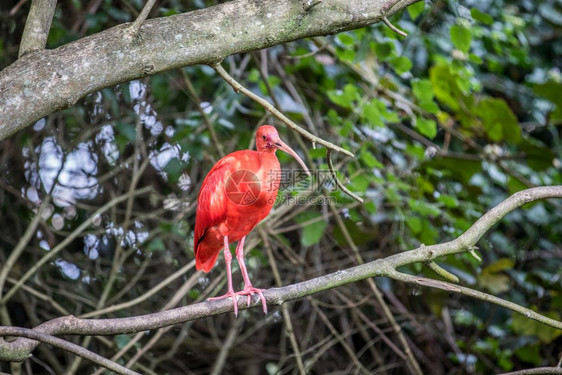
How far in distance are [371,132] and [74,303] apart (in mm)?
2258

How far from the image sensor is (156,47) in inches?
86.0

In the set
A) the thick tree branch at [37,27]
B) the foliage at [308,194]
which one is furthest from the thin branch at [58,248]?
the thick tree branch at [37,27]

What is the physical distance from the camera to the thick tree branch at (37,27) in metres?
2.23

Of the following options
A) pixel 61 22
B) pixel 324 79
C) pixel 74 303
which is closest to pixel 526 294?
pixel 324 79

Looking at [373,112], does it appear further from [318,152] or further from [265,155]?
[265,155]

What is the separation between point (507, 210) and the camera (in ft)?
8.04

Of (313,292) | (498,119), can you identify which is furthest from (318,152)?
(498,119)

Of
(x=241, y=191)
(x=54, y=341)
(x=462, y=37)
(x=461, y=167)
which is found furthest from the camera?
(x=461, y=167)

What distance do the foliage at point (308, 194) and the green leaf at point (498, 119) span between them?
13 millimetres

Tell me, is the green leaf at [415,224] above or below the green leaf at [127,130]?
below

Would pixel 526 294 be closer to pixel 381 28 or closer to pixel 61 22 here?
pixel 381 28

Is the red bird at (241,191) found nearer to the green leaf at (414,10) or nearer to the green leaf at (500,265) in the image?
the green leaf at (414,10)

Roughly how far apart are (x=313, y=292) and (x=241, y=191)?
2.13ft

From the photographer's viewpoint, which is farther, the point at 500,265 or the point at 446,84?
the point at 500,265
